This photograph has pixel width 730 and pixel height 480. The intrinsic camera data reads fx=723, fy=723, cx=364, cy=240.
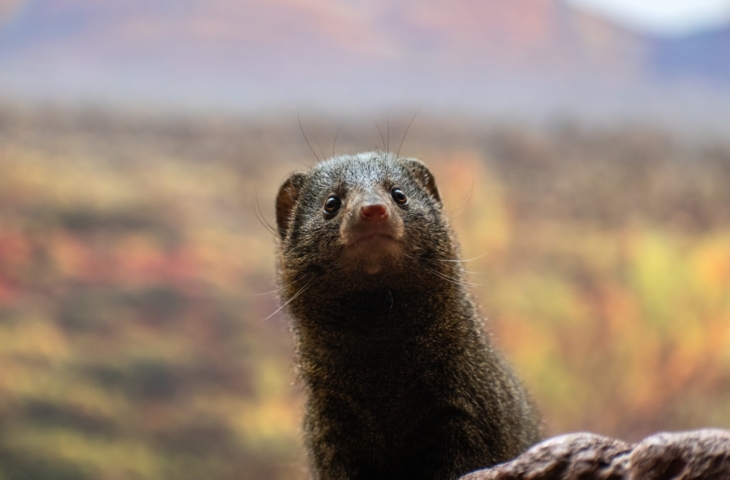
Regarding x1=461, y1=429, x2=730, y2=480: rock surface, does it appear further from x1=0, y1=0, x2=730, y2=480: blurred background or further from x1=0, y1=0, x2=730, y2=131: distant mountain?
x1=0, y1=0, x2=730, y2=131: distant mountain

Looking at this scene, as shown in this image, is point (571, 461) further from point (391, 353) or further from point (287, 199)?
point (287, 199)

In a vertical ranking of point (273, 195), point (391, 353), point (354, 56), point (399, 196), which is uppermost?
point (354, 56)

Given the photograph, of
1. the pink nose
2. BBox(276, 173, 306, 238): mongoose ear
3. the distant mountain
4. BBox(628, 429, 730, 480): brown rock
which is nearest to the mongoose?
the pink nose

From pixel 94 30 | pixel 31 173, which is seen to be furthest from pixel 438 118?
pixel 31 173

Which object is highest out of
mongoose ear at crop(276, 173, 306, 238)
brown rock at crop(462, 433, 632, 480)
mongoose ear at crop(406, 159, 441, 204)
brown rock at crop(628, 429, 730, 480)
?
mongoose ear at crop(276, 173, 306, 238)

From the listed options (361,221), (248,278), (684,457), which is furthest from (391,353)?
(248,278)

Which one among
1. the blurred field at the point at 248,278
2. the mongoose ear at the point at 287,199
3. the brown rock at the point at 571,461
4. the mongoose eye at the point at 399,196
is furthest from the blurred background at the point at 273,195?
the brown rock at the point at 571,461

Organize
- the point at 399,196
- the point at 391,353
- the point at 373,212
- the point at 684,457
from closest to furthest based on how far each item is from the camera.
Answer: the point at 684,457 < the point at 373,212 < the point at 391,353 < the point at 399,196

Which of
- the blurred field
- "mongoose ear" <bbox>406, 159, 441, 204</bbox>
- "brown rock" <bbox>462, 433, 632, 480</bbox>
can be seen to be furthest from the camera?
the blurred field
